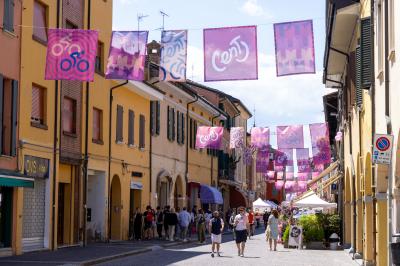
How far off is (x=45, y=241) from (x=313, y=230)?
12469mm

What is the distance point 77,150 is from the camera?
29625mm

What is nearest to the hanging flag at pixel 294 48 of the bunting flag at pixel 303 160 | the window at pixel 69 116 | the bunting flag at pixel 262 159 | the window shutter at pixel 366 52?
the window shutter at pixel 366 52

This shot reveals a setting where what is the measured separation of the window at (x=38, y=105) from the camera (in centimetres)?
2569

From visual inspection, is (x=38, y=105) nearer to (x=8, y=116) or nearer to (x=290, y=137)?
(x=8, y=116)

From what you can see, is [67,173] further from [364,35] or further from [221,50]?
[364,35]

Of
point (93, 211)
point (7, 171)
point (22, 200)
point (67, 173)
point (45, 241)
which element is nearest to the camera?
point (7, 171)

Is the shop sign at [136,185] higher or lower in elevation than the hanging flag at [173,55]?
lower

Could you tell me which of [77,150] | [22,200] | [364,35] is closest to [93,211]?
[77,150]

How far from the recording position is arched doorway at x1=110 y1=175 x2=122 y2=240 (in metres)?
34.9

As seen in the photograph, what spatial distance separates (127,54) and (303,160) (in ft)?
118

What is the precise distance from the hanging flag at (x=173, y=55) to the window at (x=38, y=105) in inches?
242

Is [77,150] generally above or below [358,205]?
above

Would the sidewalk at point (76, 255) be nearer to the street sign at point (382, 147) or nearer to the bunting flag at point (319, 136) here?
the street sign at point (382, 147)

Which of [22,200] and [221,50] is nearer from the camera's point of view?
[221,50]
